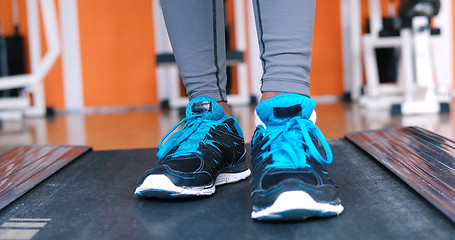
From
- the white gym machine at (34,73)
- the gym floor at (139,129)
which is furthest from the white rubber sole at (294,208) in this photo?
the white gym machine at (34,73)

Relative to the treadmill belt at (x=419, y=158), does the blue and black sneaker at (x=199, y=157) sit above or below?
above

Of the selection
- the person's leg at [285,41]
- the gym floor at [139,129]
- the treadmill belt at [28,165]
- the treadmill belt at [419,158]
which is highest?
the person's leg at [285,41]

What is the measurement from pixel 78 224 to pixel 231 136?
355 mm

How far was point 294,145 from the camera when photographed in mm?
635

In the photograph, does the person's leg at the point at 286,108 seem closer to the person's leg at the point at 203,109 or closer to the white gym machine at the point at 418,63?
the person's leg at the point at 203,109

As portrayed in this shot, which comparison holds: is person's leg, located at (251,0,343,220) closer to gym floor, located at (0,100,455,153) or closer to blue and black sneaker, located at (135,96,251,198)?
blue and black sneaker, located at (135,96,251,198)

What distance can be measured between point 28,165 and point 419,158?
90cm

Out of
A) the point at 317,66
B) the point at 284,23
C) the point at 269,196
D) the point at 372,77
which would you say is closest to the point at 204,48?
the point at 284,23

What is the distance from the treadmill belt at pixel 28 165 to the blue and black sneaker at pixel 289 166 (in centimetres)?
45

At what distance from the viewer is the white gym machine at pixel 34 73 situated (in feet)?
8.89

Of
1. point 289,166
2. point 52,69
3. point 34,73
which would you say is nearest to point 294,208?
point 289,166

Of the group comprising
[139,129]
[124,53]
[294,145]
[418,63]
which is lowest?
[139,129]

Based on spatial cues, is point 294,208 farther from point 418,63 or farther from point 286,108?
point 418,63

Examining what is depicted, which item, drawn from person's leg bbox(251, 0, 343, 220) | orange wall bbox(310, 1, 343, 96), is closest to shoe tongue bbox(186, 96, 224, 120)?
person's leg bbox(251, 0, 343, 220)
